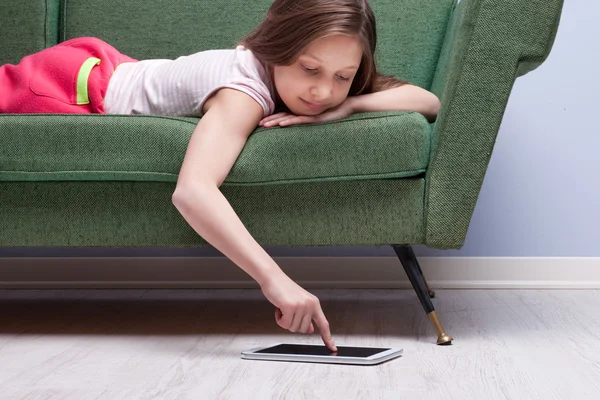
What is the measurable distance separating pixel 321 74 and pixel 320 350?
0.49 m

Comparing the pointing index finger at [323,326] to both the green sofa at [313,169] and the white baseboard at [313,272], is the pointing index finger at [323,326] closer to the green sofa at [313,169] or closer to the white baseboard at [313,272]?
the green sofa at [313,169]

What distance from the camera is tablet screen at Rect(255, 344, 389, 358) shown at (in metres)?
1.29

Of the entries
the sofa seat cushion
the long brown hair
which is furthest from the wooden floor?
the long brown hair

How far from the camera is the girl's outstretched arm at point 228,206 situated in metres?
1.25

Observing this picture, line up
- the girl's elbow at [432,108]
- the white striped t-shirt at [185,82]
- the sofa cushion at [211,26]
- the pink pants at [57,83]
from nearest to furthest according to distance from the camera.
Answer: the white striped t-shirt at [185,82]
the girl's elbow at [432,108]
the pink pants at [57,83]
the sofa cushion at [211,26]

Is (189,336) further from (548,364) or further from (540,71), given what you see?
(540,71)

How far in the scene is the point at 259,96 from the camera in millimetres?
1475

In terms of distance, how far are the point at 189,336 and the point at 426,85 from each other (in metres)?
0.98

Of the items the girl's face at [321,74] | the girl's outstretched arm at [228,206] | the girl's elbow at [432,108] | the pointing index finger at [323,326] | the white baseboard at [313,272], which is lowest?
the white baseboard at [313,272]

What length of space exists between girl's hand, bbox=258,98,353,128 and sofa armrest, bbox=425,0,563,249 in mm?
179

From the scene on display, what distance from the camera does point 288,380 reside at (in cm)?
116

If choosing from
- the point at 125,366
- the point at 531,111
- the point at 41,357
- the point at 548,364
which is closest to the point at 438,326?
the point at 548,364

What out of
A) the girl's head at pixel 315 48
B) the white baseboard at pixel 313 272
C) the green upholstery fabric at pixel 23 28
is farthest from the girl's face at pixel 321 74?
the green upholstery fabric at pixel 23 28

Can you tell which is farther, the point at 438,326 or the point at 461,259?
the point at 461,259
